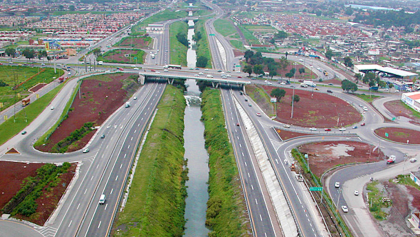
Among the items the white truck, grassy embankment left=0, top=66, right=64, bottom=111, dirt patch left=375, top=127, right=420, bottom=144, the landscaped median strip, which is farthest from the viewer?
the white truck

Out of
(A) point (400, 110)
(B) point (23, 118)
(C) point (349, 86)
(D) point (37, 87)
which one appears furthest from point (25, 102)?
(A) point (400, 110)

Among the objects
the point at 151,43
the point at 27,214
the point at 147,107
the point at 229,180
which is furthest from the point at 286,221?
the point at 151,43

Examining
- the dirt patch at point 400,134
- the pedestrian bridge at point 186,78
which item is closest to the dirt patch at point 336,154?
the dirt patch at point 400,134

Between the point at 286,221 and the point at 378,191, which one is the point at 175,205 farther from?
the point at 378,191

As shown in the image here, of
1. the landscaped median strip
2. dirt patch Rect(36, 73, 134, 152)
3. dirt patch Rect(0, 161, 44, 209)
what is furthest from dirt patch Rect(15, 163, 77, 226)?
the landscaped median strip

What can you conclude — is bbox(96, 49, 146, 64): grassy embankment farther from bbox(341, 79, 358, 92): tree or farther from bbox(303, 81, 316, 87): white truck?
bbox(341, 79, 358, 92): tree

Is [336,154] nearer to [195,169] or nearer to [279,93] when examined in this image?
[195,169]
